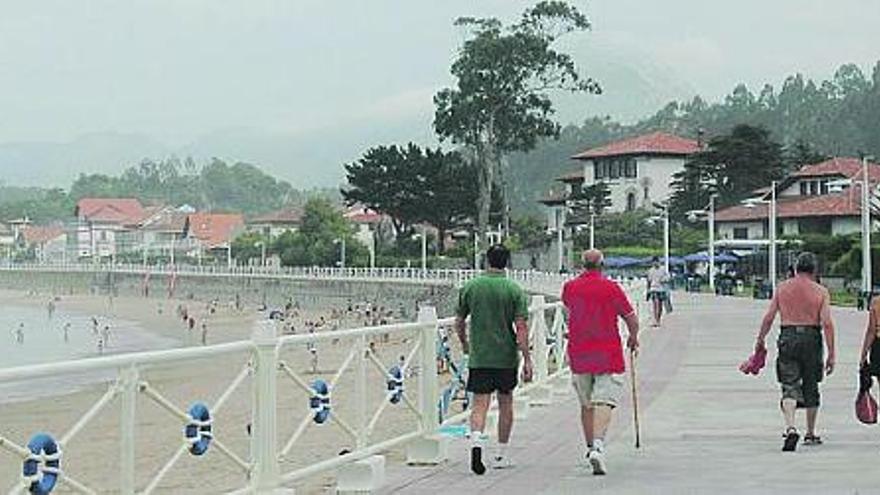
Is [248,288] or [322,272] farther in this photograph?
[248,288]

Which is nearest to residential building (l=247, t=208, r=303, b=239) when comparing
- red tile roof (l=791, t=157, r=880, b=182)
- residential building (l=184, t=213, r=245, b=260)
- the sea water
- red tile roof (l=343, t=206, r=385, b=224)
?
residential building (l=184, t=213, r=245, b=260)

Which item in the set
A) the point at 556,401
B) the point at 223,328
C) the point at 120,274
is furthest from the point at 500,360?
the point at 120,274

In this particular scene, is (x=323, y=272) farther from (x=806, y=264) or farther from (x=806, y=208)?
(x=806, y=264)

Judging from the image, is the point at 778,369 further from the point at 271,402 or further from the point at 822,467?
the point at 271,402

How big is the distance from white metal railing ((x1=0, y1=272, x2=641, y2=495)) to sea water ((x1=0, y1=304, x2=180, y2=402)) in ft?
88.1

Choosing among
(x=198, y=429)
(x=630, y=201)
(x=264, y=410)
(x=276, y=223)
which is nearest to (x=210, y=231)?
(x=276, y=223)

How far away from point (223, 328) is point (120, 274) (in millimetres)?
47968

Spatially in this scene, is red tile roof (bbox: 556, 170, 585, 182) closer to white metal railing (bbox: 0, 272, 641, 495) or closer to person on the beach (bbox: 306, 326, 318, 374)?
white metal railing (bbox: 0, 272, 641, 495)

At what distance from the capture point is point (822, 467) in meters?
10.9

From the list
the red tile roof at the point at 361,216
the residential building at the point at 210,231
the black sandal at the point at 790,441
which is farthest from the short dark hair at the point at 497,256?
the residential building at the point at 210,231

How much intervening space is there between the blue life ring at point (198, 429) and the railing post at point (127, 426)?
53 centimetres

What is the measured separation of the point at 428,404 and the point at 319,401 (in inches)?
93.2

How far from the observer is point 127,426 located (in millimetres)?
7375

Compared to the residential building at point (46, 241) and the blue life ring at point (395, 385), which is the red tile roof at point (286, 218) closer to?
the residential building at point (46, 241)
